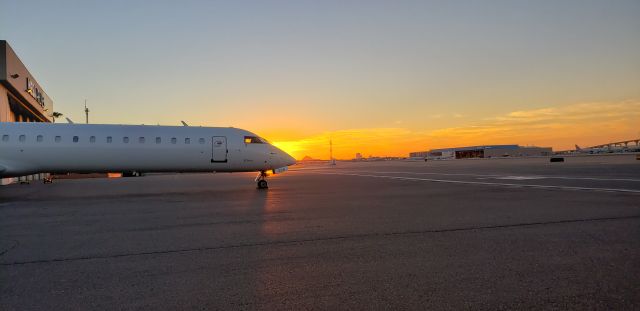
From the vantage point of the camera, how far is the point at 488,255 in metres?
5.08

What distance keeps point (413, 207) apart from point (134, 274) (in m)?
7.38

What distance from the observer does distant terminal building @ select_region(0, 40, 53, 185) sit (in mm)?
26328

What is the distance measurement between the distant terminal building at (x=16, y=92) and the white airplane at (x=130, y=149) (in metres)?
13.6

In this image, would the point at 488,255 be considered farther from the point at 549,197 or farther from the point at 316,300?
the point at 549,197

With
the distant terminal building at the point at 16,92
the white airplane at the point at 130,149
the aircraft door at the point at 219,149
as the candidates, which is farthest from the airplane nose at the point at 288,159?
the distant terminal building at the point at 16,92

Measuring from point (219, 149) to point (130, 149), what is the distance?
377 centimetres

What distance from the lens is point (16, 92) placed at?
96.2 ft

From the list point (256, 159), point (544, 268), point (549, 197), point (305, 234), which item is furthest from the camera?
point (256, 159)

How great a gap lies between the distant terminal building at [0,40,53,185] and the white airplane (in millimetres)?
13572

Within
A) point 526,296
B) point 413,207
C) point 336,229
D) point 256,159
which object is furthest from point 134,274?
point 256,159

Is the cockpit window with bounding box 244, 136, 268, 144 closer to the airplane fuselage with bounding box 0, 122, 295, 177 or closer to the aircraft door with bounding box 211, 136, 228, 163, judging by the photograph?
the airplane fuselage with bounding box 0, 122, 295, 177

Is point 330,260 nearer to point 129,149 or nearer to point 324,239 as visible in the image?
point 324,239

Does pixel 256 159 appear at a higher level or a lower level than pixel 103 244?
higher

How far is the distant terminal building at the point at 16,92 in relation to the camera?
2633 centimetres
